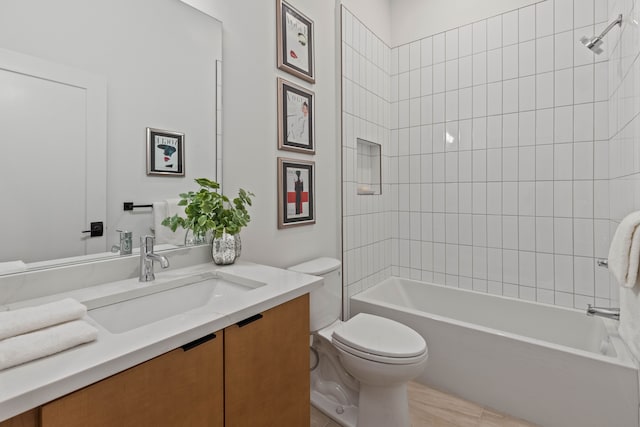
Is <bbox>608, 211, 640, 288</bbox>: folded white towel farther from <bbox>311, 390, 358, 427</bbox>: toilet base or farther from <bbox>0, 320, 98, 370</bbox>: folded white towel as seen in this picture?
<bbox>0, 320, 98, 370</bbox>: folded white towel

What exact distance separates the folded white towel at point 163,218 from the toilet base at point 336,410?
1.16 metres

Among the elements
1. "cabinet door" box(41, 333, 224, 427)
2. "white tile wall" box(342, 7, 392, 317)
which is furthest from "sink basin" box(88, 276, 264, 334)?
"white tile wall" box(342, 7, 392, 317)

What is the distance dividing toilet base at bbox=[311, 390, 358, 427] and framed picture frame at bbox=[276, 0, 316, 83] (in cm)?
183

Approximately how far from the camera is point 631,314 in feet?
3.69

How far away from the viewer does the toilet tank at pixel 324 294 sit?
5.16 feet

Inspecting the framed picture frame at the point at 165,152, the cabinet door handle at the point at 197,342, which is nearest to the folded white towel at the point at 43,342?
the cabinet door handle at the point at 197,342

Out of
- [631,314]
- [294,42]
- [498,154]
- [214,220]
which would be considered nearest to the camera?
[631,314]

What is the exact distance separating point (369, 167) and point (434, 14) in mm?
1294

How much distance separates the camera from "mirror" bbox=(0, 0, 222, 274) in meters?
0.88

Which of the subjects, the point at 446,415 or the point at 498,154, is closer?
the point at 446,415

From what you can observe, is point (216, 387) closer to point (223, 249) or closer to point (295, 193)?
point (223, 249)

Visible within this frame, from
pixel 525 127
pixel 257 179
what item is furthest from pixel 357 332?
pixel 525 127

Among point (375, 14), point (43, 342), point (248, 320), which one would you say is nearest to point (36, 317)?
point (43, 342)

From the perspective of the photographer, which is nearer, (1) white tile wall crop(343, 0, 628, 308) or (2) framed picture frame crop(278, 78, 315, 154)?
(2) framed picture frame crop(278, 78, 315, 154)
